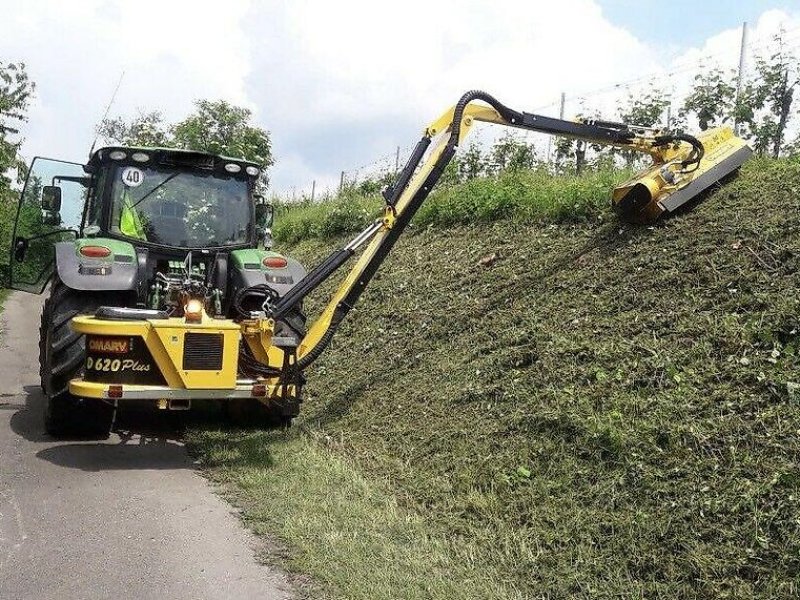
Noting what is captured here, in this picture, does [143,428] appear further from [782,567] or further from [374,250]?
[782,567]

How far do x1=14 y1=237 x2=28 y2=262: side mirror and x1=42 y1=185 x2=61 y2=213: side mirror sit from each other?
53 cm

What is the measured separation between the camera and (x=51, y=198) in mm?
6871

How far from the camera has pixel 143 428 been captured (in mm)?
6738

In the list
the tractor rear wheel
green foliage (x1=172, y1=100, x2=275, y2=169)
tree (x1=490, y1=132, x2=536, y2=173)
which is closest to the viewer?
the tractor rear wheel

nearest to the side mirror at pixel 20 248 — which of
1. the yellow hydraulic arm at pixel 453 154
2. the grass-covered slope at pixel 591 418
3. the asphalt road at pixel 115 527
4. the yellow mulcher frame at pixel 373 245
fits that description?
the asphalt road at pixel 115 527

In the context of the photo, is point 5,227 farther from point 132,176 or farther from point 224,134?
point 132,176

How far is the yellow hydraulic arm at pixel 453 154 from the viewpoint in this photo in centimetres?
624

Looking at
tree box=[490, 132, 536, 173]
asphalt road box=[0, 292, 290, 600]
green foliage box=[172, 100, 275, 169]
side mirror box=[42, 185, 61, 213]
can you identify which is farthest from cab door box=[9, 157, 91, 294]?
green foliage box=[172, 100, 275, 169]

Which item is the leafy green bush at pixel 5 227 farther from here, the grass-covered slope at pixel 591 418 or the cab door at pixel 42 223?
the grass-covered slope at pixel 591 418

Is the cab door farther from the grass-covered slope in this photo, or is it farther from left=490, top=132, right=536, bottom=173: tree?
left=490, top=132, right=536, bottom=173: tree

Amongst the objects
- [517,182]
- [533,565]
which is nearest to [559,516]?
[533,565]

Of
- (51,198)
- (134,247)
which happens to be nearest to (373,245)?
(134,247)

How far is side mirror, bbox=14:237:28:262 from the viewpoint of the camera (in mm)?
7221

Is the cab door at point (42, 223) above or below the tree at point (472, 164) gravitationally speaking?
below
